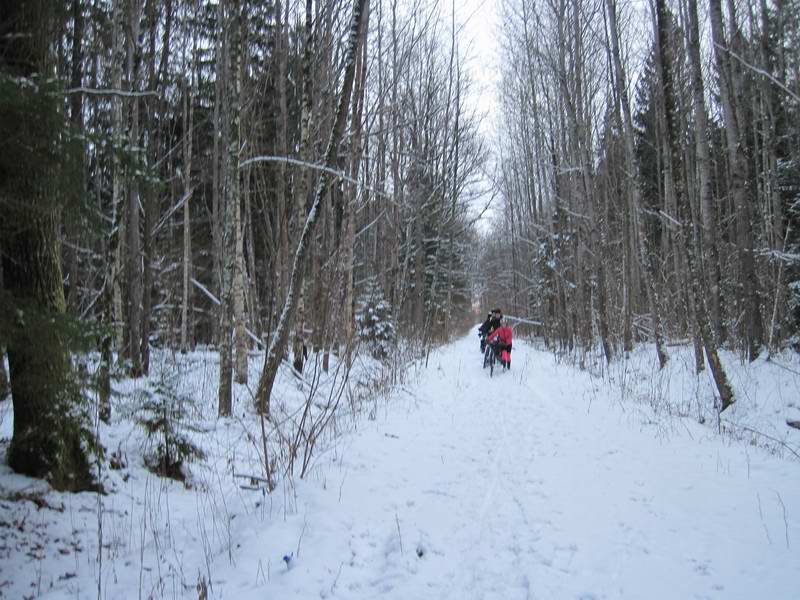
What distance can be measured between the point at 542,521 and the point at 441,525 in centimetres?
72

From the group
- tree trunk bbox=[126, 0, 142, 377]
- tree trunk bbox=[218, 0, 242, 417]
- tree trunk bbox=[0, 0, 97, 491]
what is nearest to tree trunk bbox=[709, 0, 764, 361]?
tree trunk bbox=[218, 0, 242, 417]

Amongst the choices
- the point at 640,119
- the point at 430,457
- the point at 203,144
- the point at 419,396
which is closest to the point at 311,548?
the point at 430,457

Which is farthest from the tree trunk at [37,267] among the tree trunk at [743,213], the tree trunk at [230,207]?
the tree trunk at [743,213]

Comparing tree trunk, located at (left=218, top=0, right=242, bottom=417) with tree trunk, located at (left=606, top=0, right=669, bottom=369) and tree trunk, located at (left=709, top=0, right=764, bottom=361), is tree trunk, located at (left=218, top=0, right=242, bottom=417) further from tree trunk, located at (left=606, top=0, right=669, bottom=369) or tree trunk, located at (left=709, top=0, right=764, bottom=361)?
tree trunk, located at (left=606, top=0, right=669, bottom=369)

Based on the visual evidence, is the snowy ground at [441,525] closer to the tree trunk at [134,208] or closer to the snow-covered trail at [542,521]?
the snow-covered trail at [542,521]

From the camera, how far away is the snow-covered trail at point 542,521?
2.52m

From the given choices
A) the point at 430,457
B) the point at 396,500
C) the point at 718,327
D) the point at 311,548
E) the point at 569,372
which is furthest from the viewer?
the point at 569,372

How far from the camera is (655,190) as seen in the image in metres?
23.4

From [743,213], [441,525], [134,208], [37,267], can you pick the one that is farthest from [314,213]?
[743,213]

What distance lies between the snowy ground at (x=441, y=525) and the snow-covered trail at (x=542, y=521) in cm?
1

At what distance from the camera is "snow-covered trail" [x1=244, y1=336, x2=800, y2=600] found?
252cm

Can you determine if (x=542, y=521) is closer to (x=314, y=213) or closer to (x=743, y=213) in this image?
(x=314, y=213)

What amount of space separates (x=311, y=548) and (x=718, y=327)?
1138 centimetres

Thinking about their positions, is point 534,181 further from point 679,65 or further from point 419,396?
point 419,396
